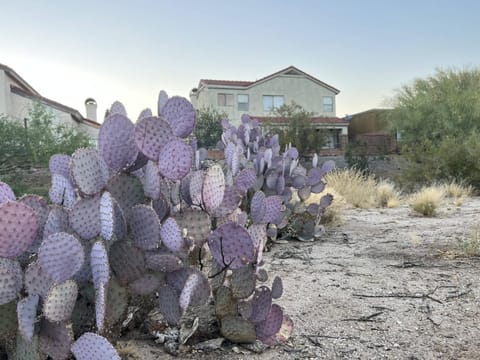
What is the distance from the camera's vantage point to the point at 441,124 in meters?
22.9

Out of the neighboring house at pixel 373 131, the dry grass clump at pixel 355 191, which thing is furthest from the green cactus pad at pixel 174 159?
the neighboring house at pixel 373 131

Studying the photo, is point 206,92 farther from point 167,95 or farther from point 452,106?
point 167,95

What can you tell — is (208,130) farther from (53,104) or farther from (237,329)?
(237,329)

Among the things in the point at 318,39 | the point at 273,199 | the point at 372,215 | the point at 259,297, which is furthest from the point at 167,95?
the point at 318,39

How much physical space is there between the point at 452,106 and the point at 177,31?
1888 centimetres

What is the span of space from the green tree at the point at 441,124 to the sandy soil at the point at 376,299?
340 inches

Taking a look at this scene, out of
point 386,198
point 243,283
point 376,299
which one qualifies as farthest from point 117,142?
point 386,198

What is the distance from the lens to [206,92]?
30.4 meters

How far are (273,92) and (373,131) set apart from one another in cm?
801

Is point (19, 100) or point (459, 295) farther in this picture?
point (19, 100)

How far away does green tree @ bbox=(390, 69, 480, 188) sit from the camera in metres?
12.8

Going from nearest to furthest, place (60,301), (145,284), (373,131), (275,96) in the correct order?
1. (60,301)
2. (145,284)
3. (275,96)
4. (373,131)

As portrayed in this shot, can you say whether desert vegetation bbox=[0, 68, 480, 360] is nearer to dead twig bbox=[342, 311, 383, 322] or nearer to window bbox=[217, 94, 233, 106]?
dead twig bbox=[342, 311, 383, 322]

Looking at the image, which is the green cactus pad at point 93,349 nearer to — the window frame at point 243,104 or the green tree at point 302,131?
the green tree at point 302,131
